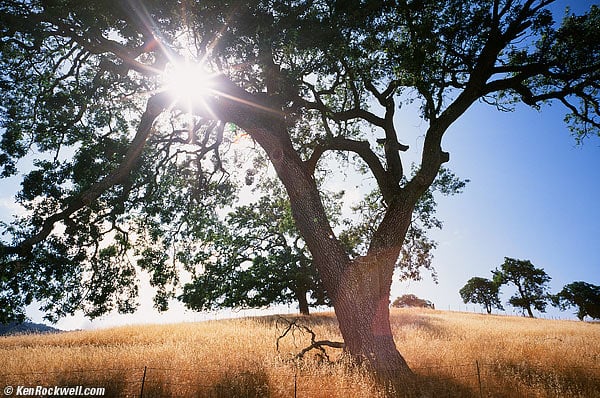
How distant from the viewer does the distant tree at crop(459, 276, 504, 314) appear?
5528 centimetres

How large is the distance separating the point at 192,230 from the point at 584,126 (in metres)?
13.9

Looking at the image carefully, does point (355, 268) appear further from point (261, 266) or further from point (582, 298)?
point (582, 298)

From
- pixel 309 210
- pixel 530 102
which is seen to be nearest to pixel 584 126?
pixel 530 102

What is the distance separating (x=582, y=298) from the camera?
1879 inches

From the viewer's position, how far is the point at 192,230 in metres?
11.7

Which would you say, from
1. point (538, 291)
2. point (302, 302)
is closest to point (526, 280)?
point (538, 291)

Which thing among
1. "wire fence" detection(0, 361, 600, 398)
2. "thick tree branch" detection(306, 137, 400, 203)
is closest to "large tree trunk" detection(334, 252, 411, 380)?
"wire fence" detection(0, 361, 600, 398)

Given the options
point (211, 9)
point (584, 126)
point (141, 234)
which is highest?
point (211, 9)

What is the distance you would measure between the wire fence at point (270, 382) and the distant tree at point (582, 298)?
54.8 meters

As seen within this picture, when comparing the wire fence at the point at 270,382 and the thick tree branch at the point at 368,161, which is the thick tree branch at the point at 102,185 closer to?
the wire fence at the point at 270,382

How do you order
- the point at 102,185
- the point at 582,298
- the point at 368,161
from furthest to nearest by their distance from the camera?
the point at 582,298 → the point at 368,161 → the point at 102,185

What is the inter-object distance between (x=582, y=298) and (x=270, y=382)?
61349 millimetres

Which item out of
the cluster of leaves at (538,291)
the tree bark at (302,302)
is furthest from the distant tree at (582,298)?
the tree bark at (302,302)

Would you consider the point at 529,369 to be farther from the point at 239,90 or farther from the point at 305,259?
the point at 305,259
